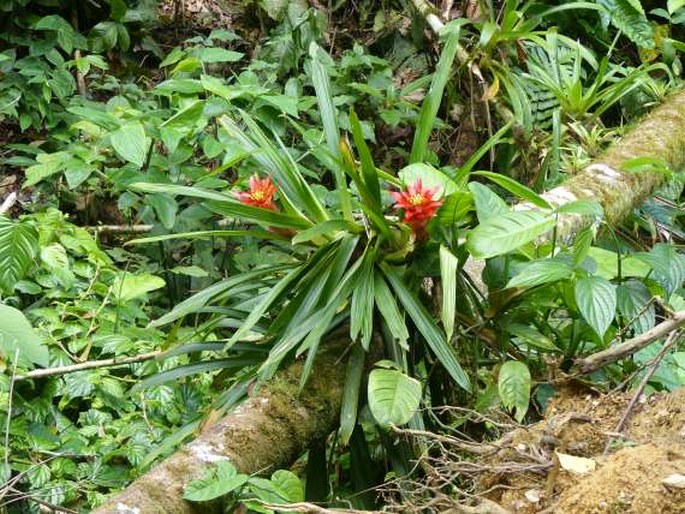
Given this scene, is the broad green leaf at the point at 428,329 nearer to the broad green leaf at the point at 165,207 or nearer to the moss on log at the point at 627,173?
the moss on log at the point at 627,173

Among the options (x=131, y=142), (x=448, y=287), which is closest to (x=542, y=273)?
(x=448, y=287)

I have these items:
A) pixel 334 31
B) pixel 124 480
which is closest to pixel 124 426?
pixel 124 480

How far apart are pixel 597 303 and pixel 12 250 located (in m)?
1.48

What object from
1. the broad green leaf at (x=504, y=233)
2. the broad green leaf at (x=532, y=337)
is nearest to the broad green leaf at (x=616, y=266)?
the broad green leaf at (x=532, y=337)

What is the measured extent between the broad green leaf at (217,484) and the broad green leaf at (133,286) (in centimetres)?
111

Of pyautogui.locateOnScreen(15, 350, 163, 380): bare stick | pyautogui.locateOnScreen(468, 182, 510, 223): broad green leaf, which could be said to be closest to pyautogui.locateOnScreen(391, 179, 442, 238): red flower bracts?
pyautogui.locateOnScreen(468, 182, 510, 223): broad green leaf

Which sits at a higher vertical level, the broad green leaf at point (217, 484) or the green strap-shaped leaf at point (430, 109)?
the green strap-shaped leaf at point (430, 109)

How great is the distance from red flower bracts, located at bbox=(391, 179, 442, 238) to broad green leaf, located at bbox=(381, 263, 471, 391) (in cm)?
16

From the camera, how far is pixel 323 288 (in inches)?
93.1

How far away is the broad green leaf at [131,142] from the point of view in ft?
10.00

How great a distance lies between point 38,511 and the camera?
2389 mm

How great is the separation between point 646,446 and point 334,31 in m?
4.55

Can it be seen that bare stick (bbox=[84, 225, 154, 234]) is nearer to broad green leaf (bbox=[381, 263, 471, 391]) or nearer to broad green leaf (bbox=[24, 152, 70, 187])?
broad green leaf (bbox=[24, 152, 70, 187])

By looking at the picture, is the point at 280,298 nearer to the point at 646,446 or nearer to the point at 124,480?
the point at 124,480
